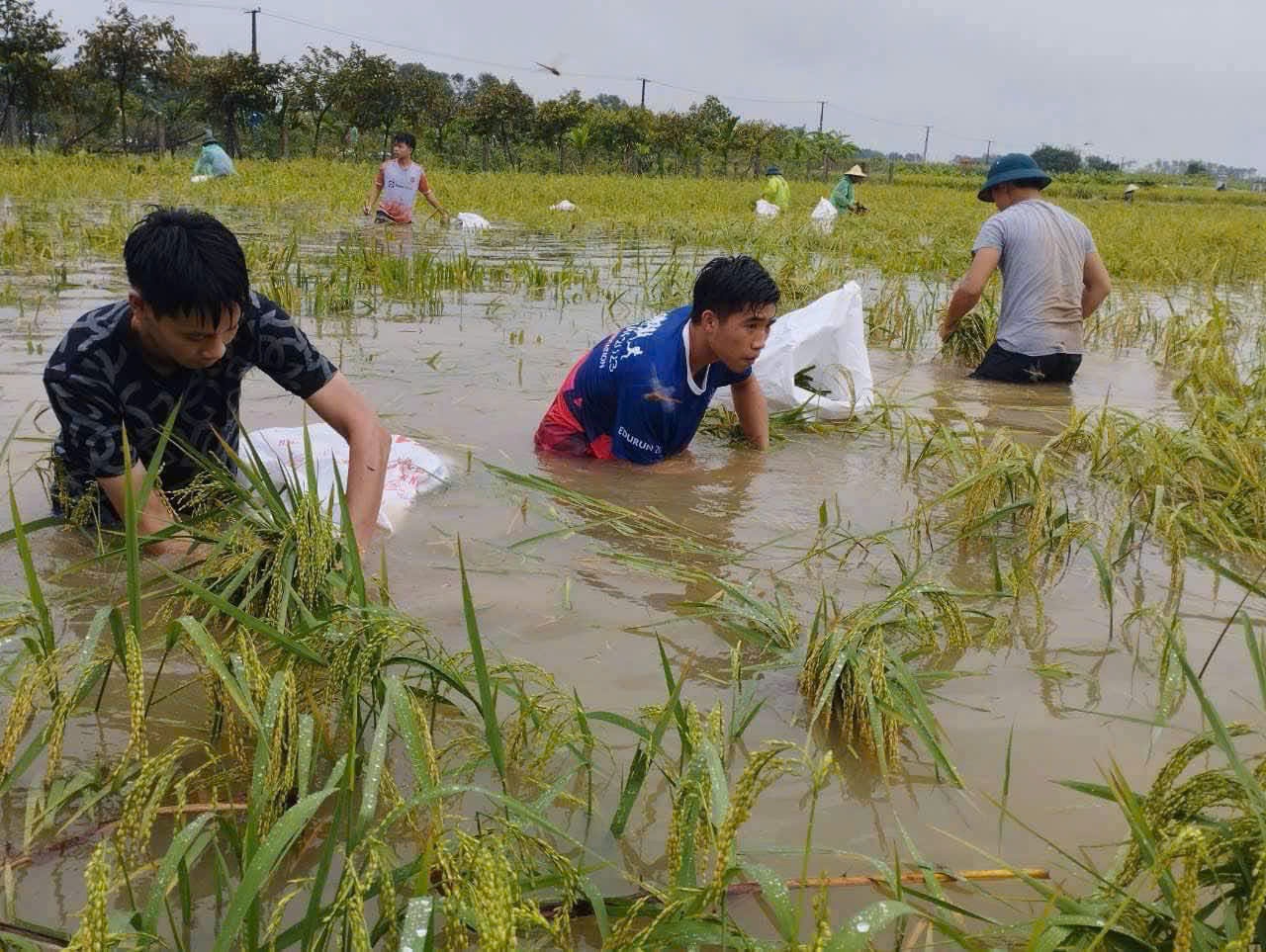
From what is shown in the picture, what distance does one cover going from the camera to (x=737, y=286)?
309 cm

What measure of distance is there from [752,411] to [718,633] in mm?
1589

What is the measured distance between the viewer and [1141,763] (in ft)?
5.94

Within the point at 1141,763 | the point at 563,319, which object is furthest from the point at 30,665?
the point at 563,319

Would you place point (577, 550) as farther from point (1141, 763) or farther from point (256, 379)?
point (256, 379)

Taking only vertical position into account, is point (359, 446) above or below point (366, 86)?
below

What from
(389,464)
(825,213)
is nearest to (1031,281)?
(389,464)

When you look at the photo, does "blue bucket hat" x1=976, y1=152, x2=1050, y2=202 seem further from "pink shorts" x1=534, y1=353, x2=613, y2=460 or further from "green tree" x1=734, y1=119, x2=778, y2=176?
"green tree" x1=734, y1=119, x2=778, y2=176

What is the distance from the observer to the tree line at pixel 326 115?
84.6 feet

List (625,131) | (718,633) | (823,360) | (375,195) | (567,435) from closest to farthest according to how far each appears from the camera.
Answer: (718,633) → (567,435) → (823,360) → (375,195) → (625,131)

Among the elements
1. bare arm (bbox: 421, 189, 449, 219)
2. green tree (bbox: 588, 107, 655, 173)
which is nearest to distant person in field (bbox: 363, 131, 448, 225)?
bare arm (bbox: 421, 189, 449, 219)

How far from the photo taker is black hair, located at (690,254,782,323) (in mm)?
3090

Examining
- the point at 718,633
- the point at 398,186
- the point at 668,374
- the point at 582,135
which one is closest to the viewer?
the point at 718,633

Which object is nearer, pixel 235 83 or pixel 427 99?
pixel 235 83

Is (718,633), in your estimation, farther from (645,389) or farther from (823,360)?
(823,360)
